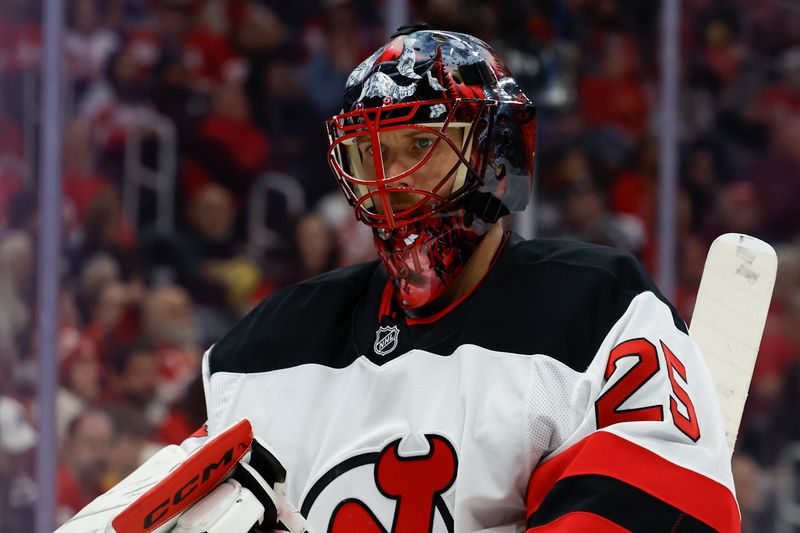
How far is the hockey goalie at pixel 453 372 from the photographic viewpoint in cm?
148

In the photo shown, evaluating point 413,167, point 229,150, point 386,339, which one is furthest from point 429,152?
point 229,150

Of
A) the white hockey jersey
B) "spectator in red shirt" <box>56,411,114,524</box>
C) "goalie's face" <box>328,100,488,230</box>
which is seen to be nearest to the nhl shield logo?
the white hockey jersey

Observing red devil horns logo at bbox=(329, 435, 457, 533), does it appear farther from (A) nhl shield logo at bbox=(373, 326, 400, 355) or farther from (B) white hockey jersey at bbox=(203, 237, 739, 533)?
(A) nhl shield logo at bbox=(373, 326, 400, 355)

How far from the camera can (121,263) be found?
11.7 feet

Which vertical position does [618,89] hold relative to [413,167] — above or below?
below

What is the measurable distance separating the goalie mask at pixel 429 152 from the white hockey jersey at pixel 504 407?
0.23 ft

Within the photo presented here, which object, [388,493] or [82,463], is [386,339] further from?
[82,463]

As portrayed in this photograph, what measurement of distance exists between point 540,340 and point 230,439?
1.38 ft

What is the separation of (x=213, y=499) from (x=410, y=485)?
0.30m

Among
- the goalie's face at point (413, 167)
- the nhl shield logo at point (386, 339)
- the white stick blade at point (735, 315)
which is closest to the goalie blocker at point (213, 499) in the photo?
the nhl shield logo at point (386, 339)

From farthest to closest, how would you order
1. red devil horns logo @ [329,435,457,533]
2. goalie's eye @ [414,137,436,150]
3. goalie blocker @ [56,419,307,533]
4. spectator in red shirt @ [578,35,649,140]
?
spectator in red shirt @ [578,35,649,140], goalie's eye @ [414,137,436,150], red devil horns logo @ [329,435,457,533], goalie blocker @ [56,419,307,533]

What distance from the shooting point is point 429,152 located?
66.8 inches

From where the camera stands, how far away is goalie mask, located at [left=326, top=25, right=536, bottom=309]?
171cm

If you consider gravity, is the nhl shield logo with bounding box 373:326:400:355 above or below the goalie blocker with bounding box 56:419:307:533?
above
